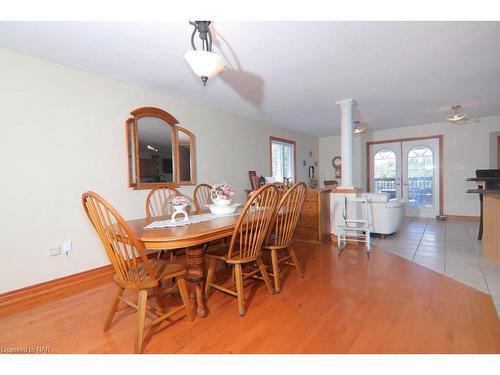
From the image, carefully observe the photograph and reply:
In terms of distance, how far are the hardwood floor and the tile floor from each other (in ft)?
0.79

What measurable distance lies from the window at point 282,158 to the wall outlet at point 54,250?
4032mm

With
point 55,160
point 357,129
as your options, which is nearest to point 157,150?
point 55,160

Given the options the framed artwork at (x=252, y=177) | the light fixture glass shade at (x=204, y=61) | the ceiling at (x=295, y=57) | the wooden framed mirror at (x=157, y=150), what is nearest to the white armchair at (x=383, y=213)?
the ceiling at (x=295, y=57)

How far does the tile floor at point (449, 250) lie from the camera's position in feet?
8.16

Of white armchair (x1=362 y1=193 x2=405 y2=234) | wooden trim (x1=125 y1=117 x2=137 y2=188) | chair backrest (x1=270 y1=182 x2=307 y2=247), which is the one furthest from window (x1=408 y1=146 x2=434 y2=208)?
wooden trim (x1=125 y1=117 x2=137 y2=188)

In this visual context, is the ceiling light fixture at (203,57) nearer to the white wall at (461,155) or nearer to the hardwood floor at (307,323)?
the hardwood floor at (307,323)

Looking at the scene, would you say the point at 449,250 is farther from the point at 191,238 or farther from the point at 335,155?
the point at 335,155

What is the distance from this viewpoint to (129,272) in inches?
63.0

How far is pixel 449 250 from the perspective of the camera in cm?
342

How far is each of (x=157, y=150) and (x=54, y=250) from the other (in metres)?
1.57

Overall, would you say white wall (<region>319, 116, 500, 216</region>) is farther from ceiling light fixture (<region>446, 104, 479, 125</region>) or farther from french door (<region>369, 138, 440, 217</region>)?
ceiling light fixture (<region>446, 104, 479, 125</region>)
